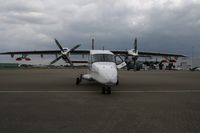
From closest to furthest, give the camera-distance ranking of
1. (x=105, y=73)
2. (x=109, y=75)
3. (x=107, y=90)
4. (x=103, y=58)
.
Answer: (x=109, y=75), (x=105, y=73), (x=107, y=90), (x=103, y=58)

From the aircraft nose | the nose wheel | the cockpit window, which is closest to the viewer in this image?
the aircraft nose

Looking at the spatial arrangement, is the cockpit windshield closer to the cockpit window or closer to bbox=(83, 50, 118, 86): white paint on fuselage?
the cockpit window

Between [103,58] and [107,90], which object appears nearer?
[107,90]

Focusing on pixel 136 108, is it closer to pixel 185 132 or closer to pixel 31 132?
pixel 185 132

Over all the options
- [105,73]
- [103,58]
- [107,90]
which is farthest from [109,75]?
[103,58]

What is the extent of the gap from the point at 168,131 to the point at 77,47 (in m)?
23.8

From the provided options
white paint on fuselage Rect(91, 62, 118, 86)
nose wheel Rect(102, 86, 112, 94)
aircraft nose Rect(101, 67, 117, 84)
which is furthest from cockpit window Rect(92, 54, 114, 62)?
nose wheel Rect(102, 86, 112, 94)

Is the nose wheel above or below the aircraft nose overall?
below

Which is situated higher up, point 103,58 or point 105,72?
point 103,58

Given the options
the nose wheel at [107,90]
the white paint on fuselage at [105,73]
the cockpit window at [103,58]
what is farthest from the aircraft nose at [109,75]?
the cockpit window at [103,58]

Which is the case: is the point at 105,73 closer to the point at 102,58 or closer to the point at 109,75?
the point at 109,75

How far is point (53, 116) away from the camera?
25.3 feet

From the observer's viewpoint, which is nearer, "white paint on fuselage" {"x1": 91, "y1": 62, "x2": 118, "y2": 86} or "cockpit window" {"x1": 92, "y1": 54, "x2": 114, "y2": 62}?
"white paint on fuselage" {"x1": 91, "y1": 62, "x2": 118, "y2": 86}

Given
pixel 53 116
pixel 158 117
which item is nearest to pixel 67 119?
pixel 53 116
